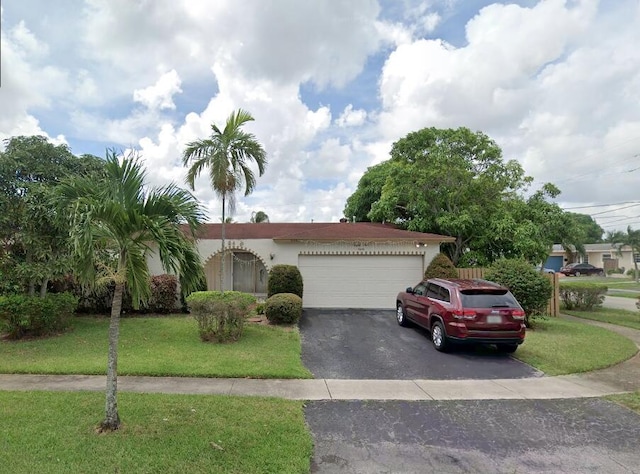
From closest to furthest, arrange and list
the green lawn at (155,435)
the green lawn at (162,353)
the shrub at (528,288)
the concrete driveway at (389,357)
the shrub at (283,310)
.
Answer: the green lawn at (155,435), the green lawn at (162,353), the concrete driveway at (389,357), the shrub at (528,288), the shrub at (283,310)

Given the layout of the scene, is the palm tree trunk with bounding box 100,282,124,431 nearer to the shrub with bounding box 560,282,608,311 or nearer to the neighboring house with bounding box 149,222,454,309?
the neighboring house with bounding box 149,222,454,309

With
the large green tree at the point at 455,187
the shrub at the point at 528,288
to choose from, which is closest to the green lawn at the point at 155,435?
the shrub at the point at 528,288

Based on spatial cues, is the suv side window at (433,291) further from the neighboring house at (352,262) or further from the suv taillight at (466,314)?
the neighboring house at (352,262)

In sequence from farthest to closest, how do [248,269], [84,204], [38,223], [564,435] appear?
[248,269]
[38,223]
[564,435]
[84,204]

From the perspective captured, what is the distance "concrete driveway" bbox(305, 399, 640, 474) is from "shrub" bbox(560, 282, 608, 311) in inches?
462

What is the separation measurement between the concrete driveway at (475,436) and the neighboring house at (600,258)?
55054 mm

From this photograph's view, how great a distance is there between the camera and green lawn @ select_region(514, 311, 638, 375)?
768cm

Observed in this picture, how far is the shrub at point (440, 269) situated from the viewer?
46.0ft

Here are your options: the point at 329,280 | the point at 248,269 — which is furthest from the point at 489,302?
the point at 248,269

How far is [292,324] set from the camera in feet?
37.0

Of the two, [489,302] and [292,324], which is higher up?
[489,302]

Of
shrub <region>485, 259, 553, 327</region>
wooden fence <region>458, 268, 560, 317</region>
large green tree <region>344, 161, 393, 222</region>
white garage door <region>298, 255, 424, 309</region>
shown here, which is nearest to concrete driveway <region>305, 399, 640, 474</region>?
shrub <region>485, 259, 553, 327</region>

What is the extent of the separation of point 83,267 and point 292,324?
23.7ft

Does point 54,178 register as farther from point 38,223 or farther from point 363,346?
point 363,346
